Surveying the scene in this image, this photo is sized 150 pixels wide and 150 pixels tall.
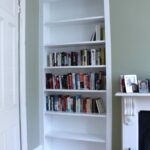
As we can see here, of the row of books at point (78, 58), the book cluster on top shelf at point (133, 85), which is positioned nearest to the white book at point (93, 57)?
the row of books at point (78, 58)

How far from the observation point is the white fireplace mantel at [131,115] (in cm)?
277

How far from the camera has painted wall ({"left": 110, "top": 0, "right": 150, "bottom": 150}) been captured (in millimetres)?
2922

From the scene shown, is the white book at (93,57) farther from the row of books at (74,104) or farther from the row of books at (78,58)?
the row of books at (74,104)

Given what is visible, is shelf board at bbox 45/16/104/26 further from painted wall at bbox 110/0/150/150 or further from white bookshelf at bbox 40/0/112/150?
painted wall at bbox 110/0/150/150

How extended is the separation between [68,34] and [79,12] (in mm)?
373
